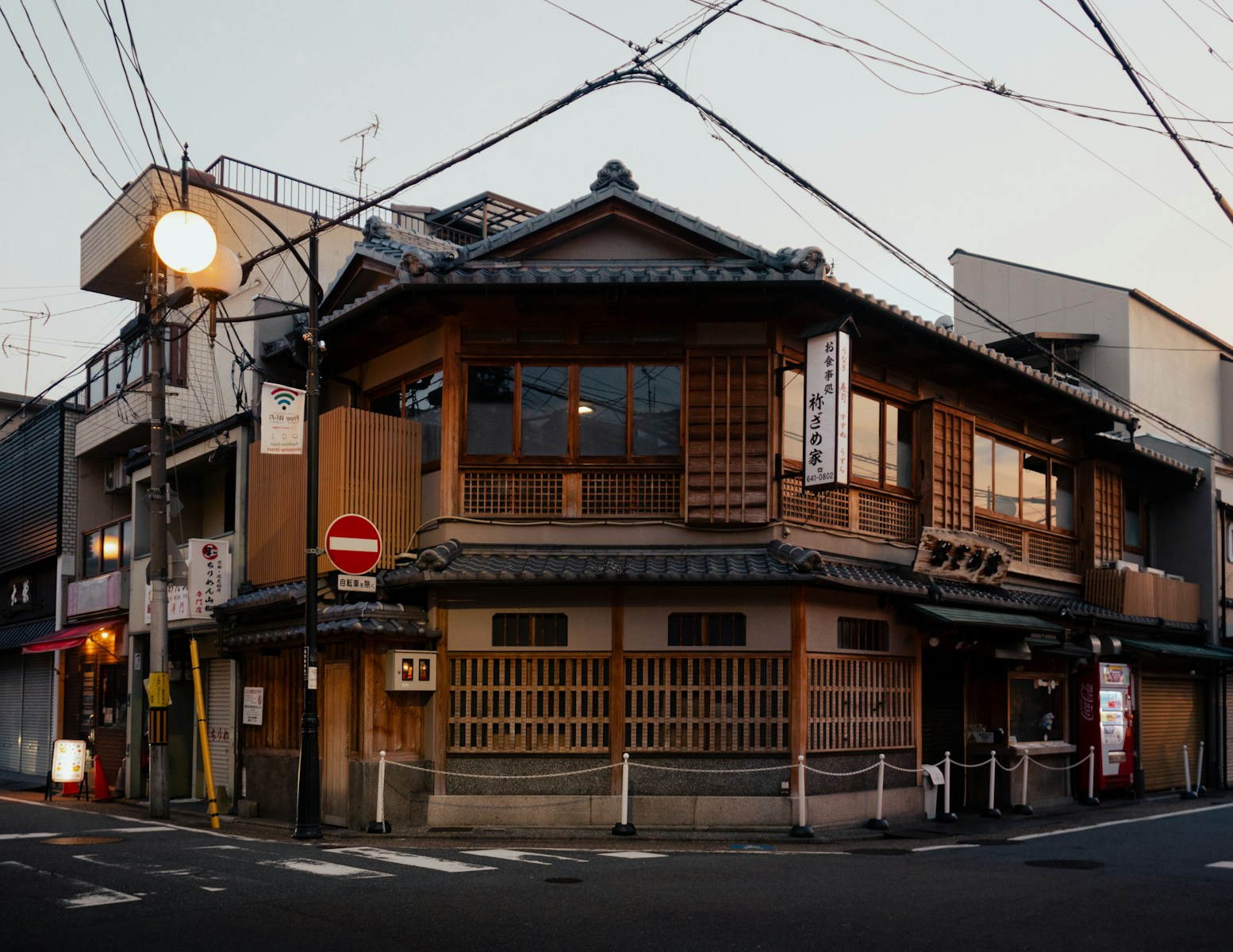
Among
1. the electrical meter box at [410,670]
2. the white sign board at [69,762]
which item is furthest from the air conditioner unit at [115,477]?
the electrical meter box at [410,670]

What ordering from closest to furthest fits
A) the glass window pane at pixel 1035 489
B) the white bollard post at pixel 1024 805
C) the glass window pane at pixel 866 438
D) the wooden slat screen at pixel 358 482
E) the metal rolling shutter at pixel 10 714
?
the wooden slat screen at pixel 358 482 → the glass window pane at pixel 866 438 → the white bollard post at pixel 1024 805 → the glass window pane at pixel 1035 489 → the metal rolling shutter at pixel 10 714

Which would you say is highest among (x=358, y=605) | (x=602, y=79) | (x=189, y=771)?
(x=602, y=79)

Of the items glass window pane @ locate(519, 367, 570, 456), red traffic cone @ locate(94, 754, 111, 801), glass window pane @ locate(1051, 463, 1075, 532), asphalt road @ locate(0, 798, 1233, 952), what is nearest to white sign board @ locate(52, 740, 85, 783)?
red traffic cone @ locate(94, 754, 111, 801)

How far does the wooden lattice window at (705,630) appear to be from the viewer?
1703 centimetres

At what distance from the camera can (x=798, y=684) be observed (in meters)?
16.8

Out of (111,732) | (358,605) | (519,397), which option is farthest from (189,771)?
(519,397)

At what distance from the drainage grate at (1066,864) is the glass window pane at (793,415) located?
6621mm

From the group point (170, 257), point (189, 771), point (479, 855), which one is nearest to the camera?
point (479, 855)

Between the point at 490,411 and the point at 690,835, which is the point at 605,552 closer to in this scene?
the point at 490,411

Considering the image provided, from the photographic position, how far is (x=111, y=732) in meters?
25.4

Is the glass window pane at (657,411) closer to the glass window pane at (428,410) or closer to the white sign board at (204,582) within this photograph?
the glass window pane at (428,410)

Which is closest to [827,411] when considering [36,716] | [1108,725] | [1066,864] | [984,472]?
[1066,864]

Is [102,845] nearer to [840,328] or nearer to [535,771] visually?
[535,771]

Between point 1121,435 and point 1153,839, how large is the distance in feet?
44.8
